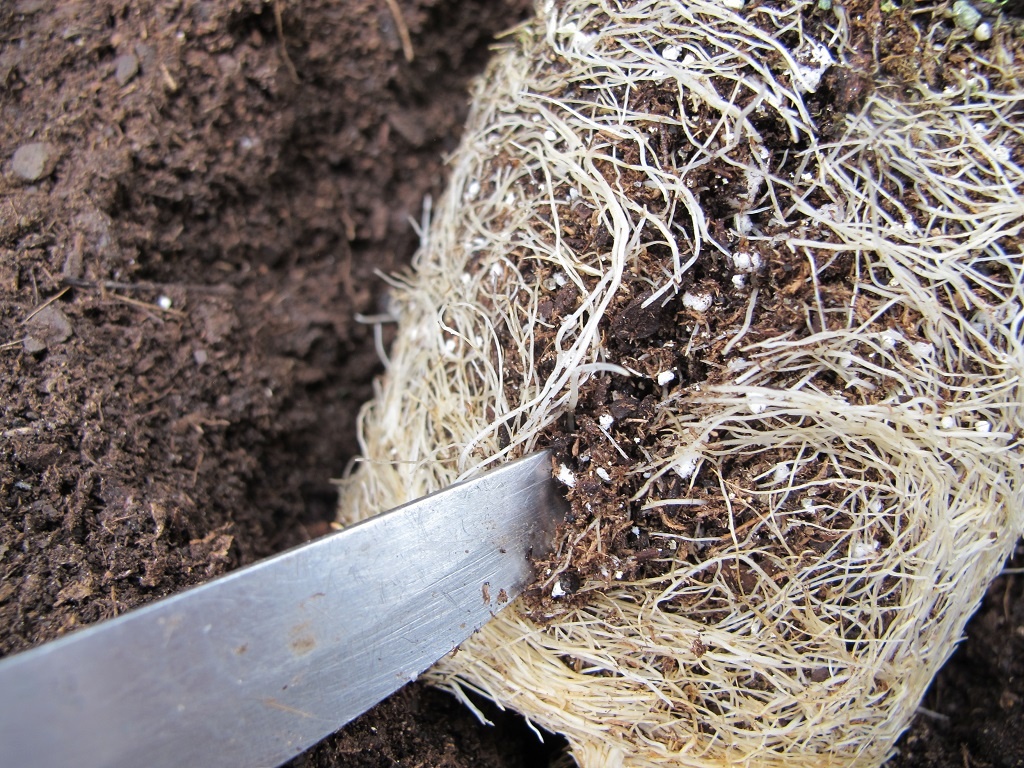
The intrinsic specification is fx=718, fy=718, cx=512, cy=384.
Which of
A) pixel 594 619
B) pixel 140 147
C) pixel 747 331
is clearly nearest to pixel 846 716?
pixel 594 619

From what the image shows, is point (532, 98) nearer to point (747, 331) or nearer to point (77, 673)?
point (747, 331)

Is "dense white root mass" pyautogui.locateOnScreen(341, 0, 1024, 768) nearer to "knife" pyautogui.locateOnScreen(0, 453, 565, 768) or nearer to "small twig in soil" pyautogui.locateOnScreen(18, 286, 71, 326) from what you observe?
"knife" pyautogui.locateOnScreen(0, 453, 565, 768)

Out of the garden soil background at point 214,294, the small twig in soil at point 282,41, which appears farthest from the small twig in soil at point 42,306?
the small twig in soil at point 282,41

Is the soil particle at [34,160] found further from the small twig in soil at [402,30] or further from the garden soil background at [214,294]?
the small twig in soil at [402,30]

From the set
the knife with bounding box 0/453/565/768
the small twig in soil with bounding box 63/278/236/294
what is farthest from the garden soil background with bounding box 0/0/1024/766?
the knife with bounding box 0/453/565/768

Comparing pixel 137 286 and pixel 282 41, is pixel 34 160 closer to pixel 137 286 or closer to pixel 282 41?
pixel 137 286
